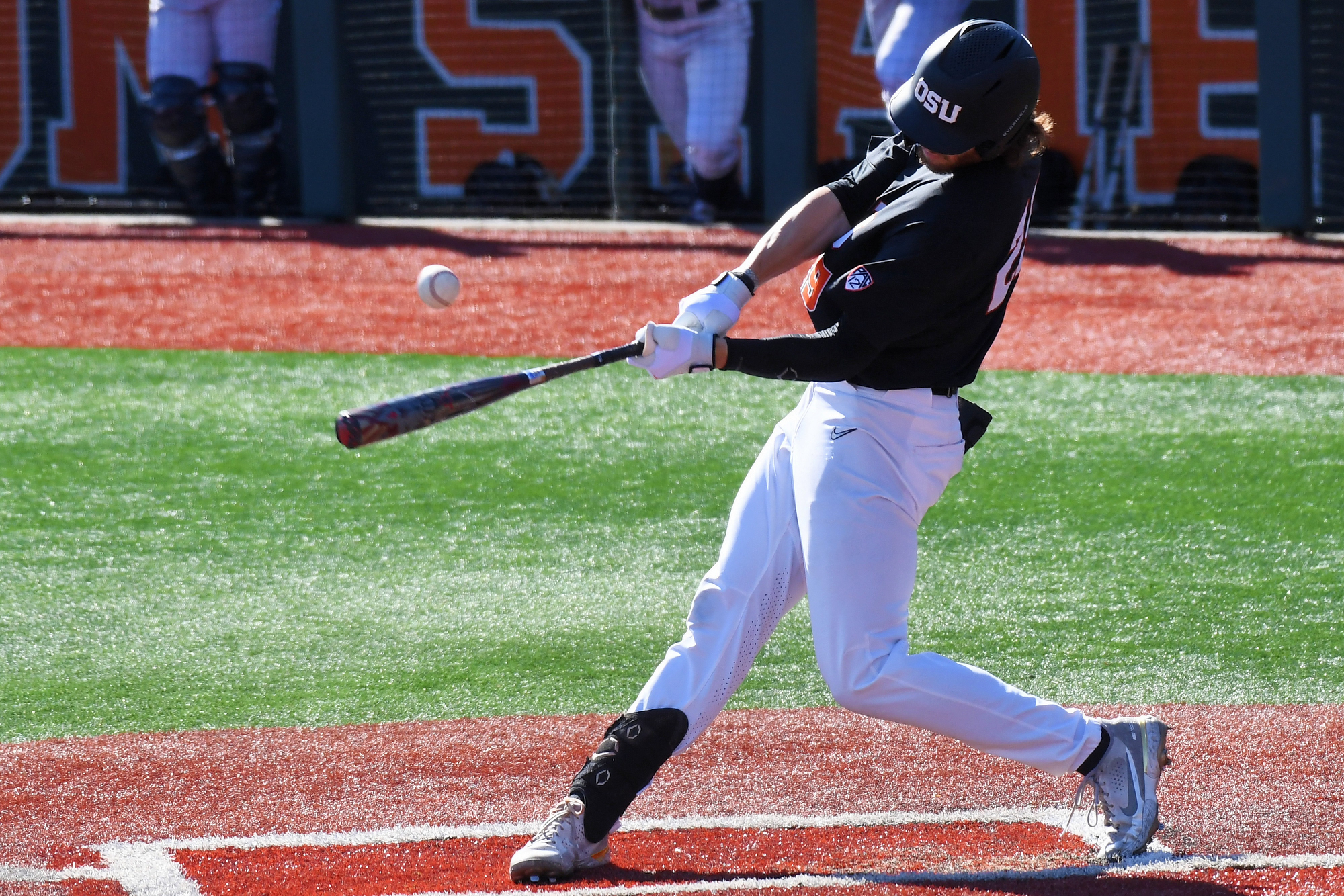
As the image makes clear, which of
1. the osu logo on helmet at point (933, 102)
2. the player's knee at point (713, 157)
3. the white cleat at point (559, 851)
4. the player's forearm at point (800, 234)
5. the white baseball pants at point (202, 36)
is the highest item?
the white baseball pants at point (202, 36)

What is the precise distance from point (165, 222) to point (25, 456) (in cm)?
627

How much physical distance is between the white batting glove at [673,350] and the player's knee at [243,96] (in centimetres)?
981

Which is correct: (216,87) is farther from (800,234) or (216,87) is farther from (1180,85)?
(800,234)

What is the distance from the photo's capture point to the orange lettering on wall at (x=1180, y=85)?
38.1ft

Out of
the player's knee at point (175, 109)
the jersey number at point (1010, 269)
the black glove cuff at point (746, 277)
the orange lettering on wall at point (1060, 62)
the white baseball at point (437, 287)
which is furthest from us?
the orange lettering on wall at point (1060, 62)

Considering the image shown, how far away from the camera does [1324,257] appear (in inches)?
410

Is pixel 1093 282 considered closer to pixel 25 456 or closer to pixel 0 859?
pixel 25 456

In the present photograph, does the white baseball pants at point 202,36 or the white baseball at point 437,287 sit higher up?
the white baseball pants at point 202,36

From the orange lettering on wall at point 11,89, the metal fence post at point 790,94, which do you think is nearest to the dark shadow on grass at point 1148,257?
the metal fence post at point 790,94

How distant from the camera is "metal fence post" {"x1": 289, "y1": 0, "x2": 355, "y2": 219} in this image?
12.1 m

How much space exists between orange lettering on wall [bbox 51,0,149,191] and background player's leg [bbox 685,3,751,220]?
16.2 feet

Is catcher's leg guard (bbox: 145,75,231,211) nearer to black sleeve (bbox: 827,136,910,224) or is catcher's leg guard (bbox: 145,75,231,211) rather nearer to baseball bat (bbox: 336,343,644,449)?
black sleeve (bbox: 827,136,910,224)

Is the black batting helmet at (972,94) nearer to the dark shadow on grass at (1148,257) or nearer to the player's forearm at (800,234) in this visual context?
the player's forearm at (800,234)

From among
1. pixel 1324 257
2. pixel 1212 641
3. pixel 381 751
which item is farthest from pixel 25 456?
pixel 1324 257
